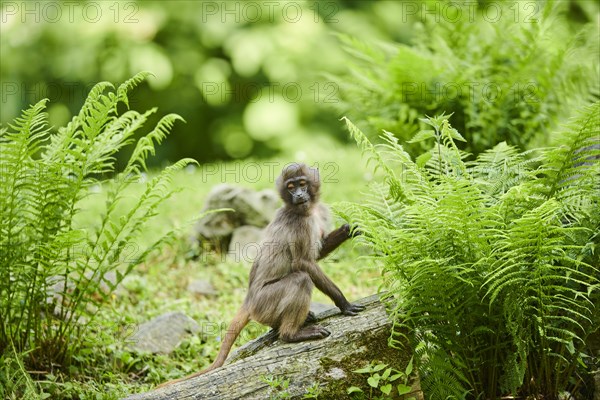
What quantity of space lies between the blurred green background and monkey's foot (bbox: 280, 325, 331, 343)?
2.89m

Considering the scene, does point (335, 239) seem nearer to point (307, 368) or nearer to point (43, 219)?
point (307, 368)

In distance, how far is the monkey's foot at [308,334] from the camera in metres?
4.23

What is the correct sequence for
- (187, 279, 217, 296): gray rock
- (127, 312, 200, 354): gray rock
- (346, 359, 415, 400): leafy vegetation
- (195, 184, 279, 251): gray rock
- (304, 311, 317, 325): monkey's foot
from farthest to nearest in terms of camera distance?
(195, 184, 279, 251): gray rock
(187, 279, 217, 296): gray rock
(127, 312, 200, 354): gray rock
(304, 311, 317, 325): monkey's foot
(346, 359, 415, 400): leafy vegetation

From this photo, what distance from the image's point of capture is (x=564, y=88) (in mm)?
6777

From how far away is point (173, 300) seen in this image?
Answer: 6395 mm

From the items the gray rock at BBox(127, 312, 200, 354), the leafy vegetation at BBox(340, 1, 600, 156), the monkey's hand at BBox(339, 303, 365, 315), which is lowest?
the gray rock at BBox(127, 312, 200, 354)

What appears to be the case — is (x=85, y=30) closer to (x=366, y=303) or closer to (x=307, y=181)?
(x=307, y=181)

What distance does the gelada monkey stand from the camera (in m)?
4.41

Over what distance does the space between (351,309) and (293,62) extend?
7.62 m

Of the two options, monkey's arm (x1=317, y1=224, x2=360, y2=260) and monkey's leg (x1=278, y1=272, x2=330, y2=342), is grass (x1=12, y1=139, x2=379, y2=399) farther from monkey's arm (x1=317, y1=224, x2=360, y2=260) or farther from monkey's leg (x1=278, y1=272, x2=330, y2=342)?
monkey's leg (x1=278, y1=272, x2=330, y2=342)

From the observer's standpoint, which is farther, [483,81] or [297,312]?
[483,81]

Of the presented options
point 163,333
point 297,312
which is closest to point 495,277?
point 297,312

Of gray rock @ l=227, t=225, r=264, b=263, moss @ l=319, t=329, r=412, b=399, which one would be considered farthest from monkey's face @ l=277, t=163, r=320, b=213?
gray rock @ l=227, t=225, r=264, b=263

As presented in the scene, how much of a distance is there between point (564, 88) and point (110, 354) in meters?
5.02
